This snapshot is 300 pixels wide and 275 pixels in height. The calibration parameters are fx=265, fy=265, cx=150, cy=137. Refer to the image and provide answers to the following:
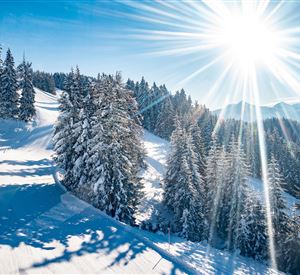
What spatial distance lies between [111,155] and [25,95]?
40108 millimetres

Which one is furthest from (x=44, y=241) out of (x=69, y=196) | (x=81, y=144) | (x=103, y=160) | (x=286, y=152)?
(x=286, y=152)

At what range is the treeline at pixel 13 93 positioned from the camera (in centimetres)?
5012

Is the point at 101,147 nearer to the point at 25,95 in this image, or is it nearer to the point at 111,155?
the point at 111,155

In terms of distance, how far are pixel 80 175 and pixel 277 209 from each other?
19701 mm

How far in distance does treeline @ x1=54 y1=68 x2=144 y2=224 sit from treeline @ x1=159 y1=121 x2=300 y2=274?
7.44 m

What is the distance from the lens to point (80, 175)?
2102cm

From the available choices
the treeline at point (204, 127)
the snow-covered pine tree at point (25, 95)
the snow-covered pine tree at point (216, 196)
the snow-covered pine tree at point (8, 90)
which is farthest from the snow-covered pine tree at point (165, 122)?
the snow-covered pine tree at point (216, 196)

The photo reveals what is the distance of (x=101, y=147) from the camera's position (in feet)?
65.4

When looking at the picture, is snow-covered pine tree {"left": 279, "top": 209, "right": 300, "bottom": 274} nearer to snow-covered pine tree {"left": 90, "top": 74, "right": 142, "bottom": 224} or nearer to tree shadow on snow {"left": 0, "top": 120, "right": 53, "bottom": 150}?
snow-covered pine tree {"left": 90, "top": 74, "right": 142, "bottom": 224}

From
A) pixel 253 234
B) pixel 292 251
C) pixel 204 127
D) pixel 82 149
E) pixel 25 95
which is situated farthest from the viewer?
pixel 204 127

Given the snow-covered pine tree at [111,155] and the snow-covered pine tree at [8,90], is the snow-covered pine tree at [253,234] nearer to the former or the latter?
the snow-covered pine tree at [111,155]

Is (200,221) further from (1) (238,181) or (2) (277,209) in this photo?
(2) (277,209)

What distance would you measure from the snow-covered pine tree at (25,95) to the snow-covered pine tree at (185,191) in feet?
115

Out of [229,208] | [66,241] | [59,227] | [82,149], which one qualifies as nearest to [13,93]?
[82,149]
